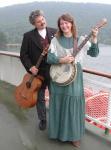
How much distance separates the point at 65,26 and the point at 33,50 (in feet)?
2.73

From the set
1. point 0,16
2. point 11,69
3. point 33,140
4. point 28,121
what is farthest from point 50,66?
point 0,16

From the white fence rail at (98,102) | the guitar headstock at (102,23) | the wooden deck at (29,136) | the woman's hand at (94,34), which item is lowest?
the wooden deck at (29,136)

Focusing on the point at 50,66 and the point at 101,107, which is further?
the point at 101,107

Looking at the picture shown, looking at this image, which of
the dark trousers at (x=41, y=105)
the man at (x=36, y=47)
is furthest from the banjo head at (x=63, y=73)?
the dark trousers at (x=41, y=105)

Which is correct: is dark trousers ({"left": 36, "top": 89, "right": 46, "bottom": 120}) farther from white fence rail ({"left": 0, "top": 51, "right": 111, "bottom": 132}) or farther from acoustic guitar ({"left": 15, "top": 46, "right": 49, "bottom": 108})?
white fence rail ({"left": 0, "top": 51, "right": 111, "bottom": 132})

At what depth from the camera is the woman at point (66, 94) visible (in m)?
4.63

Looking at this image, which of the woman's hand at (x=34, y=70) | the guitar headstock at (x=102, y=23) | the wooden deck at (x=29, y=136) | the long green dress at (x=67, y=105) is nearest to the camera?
the guitar headstock at (x=102, y=23)

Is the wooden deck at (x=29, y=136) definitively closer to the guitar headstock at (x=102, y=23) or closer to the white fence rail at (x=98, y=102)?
the white fence rail at (x=98, y=102)

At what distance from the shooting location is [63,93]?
479 centimetres

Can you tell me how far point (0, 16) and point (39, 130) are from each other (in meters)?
55.9

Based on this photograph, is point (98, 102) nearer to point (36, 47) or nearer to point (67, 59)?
point (36, 47)

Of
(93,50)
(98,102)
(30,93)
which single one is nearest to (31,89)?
(30,93)

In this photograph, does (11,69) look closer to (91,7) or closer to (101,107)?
(101,107)

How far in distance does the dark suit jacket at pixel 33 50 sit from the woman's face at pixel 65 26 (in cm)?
58
